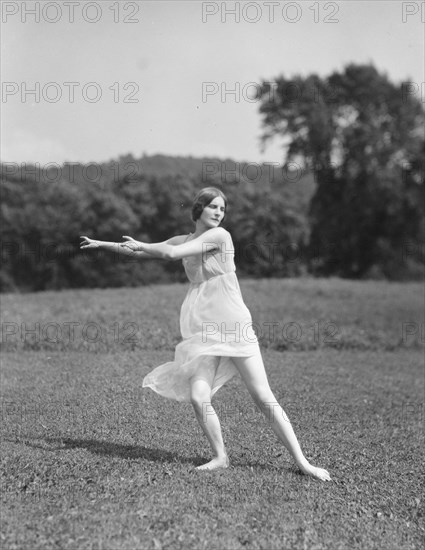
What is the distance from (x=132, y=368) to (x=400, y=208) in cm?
2851

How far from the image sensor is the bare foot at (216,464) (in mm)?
6242

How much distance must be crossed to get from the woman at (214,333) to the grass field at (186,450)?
0.47 m

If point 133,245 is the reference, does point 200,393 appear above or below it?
below

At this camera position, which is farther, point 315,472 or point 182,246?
point 315,472

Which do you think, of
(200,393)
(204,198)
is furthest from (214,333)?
(204,198)

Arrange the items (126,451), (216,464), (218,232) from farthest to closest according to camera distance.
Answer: (126,451), (216,464), (218,232)

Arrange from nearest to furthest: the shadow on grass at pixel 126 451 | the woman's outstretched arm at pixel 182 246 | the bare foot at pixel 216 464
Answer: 1. the woman's outstretched arm at pixel 182 246
2. the bare foot at pixel 216 464
3. the shadow on grass at pixel 126 451

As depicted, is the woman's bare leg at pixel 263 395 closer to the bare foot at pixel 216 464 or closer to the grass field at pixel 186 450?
the grass field at pixel 186 450

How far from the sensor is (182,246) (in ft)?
18.6

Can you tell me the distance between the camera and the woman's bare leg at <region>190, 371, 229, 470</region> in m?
6.08

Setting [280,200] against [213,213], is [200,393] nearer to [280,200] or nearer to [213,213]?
[213,213]

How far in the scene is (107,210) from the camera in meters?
34.7

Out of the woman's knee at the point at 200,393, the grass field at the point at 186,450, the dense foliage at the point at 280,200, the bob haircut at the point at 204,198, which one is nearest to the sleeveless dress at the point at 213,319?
the woman's knee at the point at 200,393

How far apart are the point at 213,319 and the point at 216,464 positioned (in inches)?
51.4
